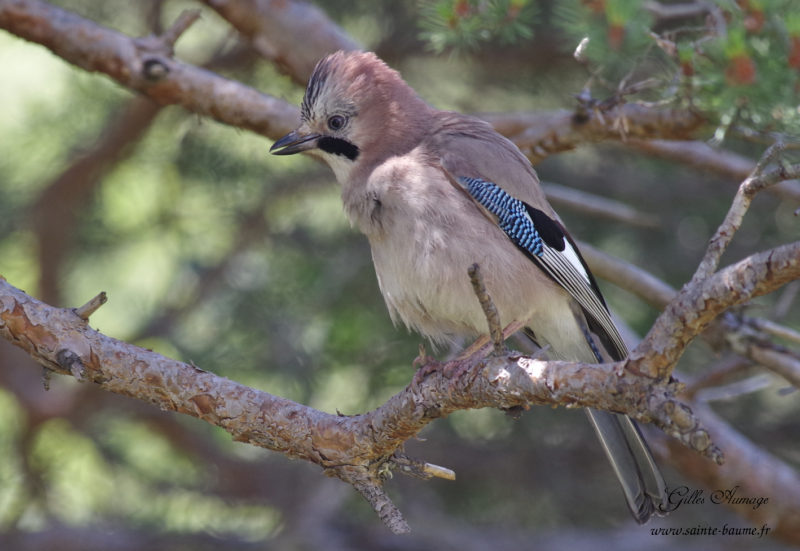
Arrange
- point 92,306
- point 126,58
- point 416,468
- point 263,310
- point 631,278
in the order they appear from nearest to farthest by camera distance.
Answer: point 92,306, point 416,468, point 126,58, point 631,278, point 263,310

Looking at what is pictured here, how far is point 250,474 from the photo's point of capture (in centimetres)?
378

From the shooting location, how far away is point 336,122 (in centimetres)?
295

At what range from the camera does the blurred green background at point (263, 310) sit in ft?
12.2

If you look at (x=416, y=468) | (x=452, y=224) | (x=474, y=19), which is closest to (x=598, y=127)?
(x=474, y=19)

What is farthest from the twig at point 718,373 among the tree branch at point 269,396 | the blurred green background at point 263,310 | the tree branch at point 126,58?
the tree branch at point 126,58

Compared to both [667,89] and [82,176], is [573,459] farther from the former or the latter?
[82,176]

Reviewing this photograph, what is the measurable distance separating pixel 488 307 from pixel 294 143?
141cm

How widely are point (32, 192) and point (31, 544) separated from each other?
175cm

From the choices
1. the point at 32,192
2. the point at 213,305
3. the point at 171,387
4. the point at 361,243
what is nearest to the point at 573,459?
the point at 361,243

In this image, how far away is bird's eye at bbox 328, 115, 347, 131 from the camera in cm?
295

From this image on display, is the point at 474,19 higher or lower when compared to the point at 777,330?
higher

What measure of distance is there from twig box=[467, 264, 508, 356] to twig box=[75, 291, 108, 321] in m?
0.86

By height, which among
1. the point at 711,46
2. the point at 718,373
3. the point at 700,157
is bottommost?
the point at 718,373

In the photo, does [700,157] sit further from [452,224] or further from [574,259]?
[452,224]
